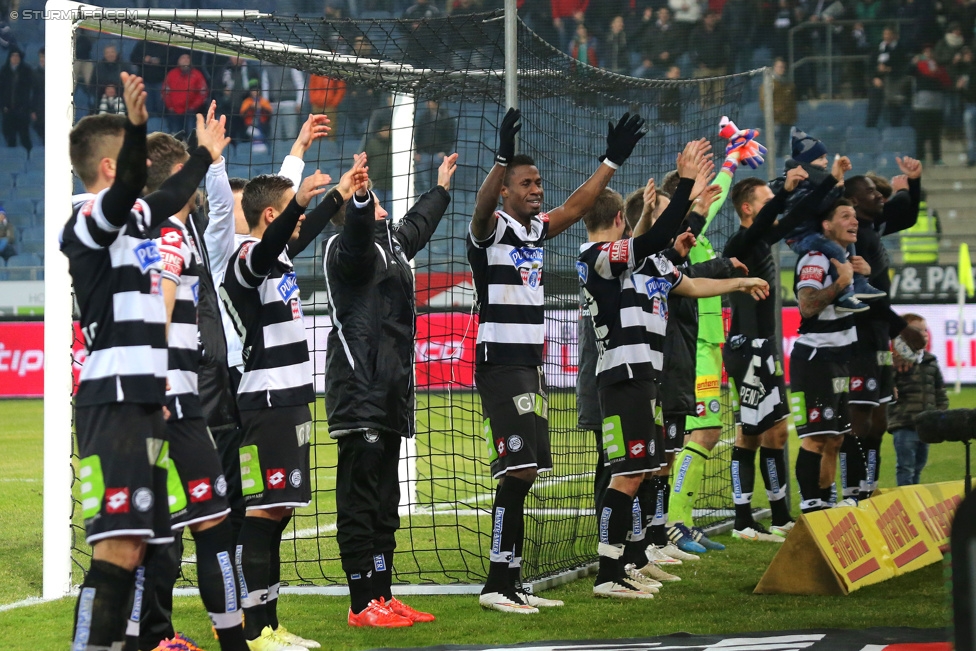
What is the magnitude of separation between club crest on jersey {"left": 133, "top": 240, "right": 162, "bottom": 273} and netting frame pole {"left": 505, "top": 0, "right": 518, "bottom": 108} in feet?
8.65

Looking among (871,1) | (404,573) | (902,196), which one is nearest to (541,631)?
(404,573)

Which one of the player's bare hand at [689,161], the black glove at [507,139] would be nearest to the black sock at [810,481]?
the player's bare hand at [689,161]

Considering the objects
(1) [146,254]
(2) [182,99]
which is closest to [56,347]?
(1) [146,254]

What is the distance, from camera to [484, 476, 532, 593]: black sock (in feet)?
17.3

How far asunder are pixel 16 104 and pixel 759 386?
16.2m

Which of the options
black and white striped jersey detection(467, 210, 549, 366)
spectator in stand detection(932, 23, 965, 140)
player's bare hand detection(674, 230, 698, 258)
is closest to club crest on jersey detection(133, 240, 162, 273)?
black and white striped jersey detection(467, 210, 549, 366)

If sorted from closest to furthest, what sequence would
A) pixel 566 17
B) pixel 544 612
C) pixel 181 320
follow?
pixel 181 320
pixel 544 612
pixel 566 17

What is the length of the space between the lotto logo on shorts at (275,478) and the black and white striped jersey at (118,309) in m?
1.06

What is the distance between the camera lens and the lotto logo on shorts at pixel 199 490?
3775 mm

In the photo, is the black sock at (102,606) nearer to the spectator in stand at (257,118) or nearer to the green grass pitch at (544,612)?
the green grass pitch at (544,612)

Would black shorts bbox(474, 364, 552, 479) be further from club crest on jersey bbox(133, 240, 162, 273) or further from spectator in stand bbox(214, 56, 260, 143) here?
spectator in stand bbox(214, 56, 260, 143)

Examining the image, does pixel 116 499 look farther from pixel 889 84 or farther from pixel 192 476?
pixel 889 84

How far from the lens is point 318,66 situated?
7.48 meters

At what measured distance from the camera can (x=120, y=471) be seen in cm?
334
